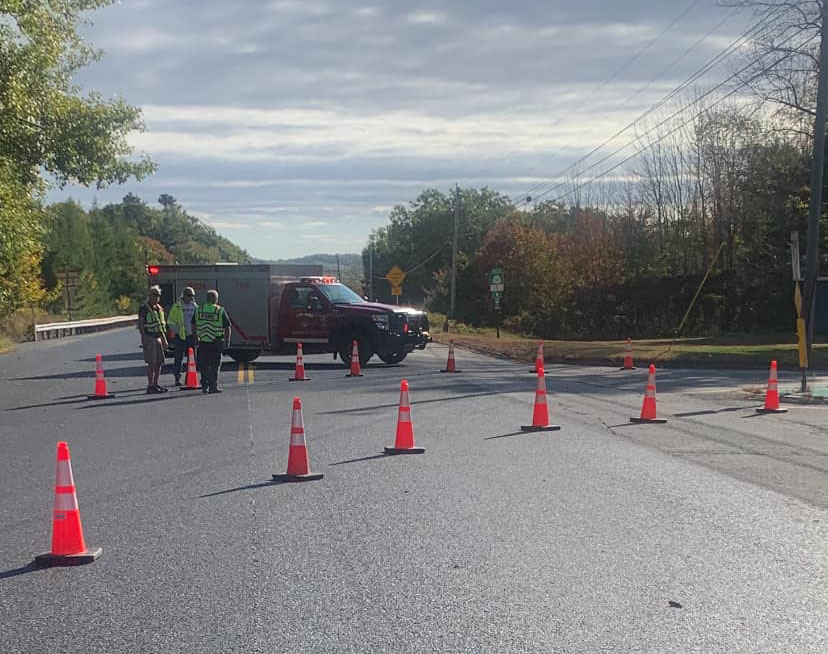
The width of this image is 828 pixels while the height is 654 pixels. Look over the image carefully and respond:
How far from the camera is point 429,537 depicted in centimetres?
752

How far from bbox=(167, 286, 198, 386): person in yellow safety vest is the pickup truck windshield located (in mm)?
4592

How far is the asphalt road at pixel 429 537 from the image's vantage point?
5.53 meters

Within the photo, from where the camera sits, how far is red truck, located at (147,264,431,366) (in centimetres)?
2572

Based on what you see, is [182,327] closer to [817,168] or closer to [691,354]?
[817,168]

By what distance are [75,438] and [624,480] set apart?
24.6ft

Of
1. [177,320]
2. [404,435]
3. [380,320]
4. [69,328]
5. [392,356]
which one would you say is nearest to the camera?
[404,435]

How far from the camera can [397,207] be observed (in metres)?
132

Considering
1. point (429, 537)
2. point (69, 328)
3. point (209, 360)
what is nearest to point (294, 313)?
point (209, 360)

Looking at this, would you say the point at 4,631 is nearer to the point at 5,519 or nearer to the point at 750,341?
the point at 5,519

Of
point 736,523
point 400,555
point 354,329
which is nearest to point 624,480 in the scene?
point 736,523

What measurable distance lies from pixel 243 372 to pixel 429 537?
59.1 ft

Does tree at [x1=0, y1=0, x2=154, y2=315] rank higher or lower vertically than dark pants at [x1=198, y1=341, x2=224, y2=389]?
higher

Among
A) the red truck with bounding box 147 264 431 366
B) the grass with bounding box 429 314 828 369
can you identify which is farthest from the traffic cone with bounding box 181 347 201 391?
the grass with bounding box 429 314 828 369

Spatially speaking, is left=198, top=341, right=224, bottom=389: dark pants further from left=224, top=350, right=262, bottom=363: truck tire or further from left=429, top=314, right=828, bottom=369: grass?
left=429, top=314, right=828, bottom=369: grass
